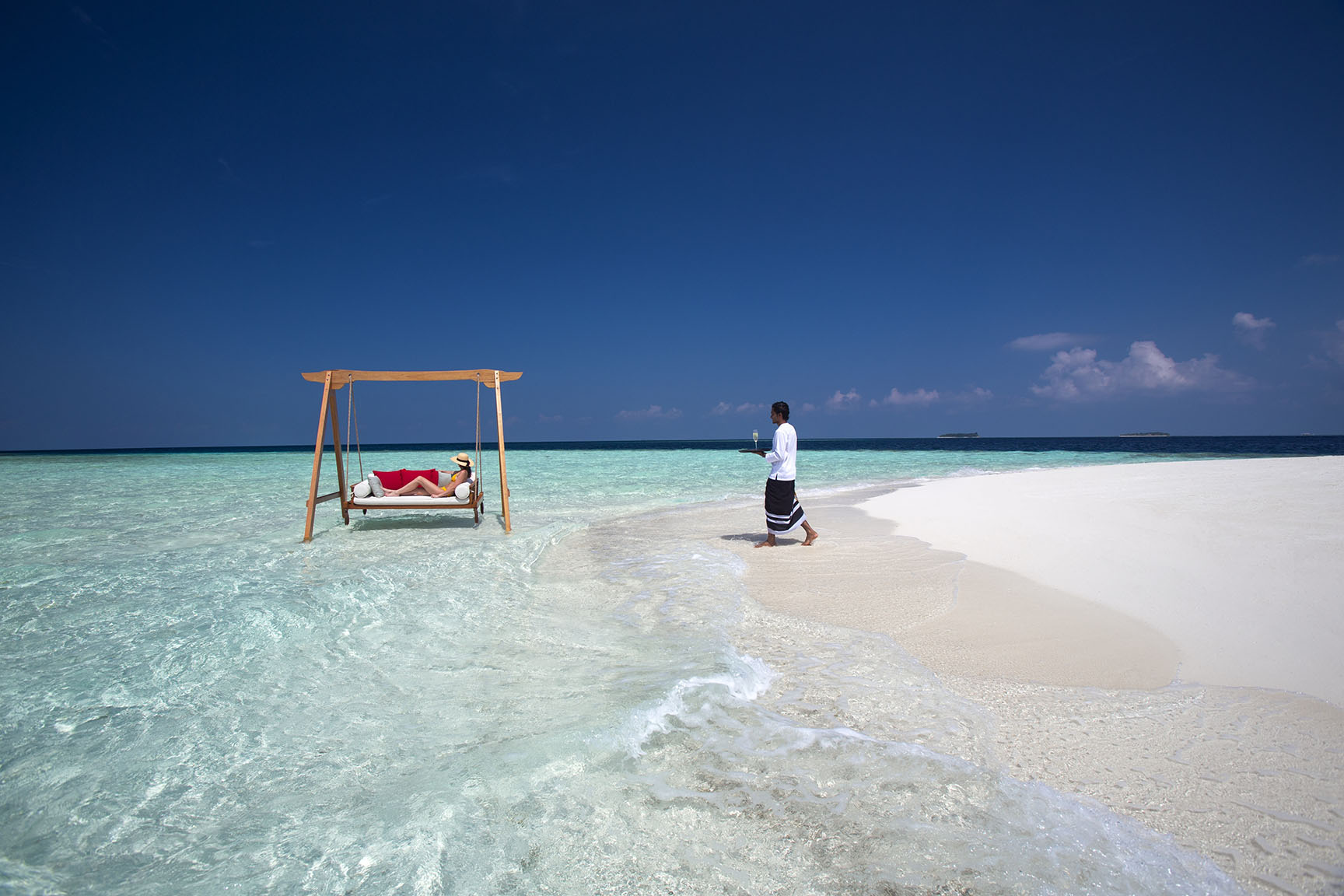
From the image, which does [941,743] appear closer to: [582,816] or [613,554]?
[582,816]

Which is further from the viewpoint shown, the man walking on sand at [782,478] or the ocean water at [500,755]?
the man walking on sand at [782,478]

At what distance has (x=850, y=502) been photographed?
12914 mm

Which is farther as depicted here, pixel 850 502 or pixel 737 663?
pixel 850 502

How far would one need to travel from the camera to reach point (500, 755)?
2.83m

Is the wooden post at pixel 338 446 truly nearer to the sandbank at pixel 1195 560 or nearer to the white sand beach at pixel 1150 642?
the white sand beach at pixel 1150 642

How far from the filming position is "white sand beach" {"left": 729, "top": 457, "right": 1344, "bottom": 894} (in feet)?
7.48

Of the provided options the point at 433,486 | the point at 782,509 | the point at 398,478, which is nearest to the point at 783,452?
the point at 782,509

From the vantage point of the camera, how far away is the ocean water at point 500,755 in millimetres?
2088

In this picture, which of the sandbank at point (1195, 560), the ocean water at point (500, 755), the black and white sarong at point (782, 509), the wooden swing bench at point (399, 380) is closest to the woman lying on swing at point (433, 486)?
the wooden swing bench at point (399, 380)

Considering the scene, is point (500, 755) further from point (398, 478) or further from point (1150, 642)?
point (398, 478)

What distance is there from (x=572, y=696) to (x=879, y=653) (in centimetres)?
192

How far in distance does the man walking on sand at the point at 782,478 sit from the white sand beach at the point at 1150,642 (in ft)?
1.21

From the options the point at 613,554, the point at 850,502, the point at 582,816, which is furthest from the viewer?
the point at 850,502

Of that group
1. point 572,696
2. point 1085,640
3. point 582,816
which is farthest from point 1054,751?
point 572,696
